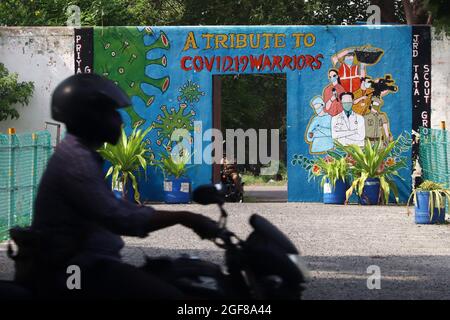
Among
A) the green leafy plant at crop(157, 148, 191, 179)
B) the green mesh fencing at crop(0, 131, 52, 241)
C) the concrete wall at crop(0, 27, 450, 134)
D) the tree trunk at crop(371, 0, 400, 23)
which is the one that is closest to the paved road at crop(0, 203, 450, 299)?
the green mesh fencing at crop(0, 131, 52, 241)

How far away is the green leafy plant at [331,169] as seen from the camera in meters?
20.2

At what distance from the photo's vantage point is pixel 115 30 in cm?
2127

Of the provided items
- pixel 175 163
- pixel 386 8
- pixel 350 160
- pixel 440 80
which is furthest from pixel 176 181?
pixel 386 8

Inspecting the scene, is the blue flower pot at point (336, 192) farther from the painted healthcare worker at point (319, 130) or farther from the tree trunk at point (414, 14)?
the tree trunk at point (414, 14)

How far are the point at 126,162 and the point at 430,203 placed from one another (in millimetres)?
7080

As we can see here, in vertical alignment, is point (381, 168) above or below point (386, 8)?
below

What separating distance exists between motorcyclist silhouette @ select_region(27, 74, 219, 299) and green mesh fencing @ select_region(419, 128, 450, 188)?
43.3 feet

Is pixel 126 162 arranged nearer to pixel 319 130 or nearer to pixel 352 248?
pixel 319 130

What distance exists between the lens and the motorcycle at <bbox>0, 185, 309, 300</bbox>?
12.6 feet

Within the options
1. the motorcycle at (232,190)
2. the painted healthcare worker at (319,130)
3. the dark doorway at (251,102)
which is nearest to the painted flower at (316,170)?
the painted healthcare worker at (319,130)

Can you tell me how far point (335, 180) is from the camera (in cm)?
2022

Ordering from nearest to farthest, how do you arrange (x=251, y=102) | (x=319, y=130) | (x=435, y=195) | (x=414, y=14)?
(x=435, y=195)
(x=319, y=130)
(x=414, y=14)
(x=251, y=102)
